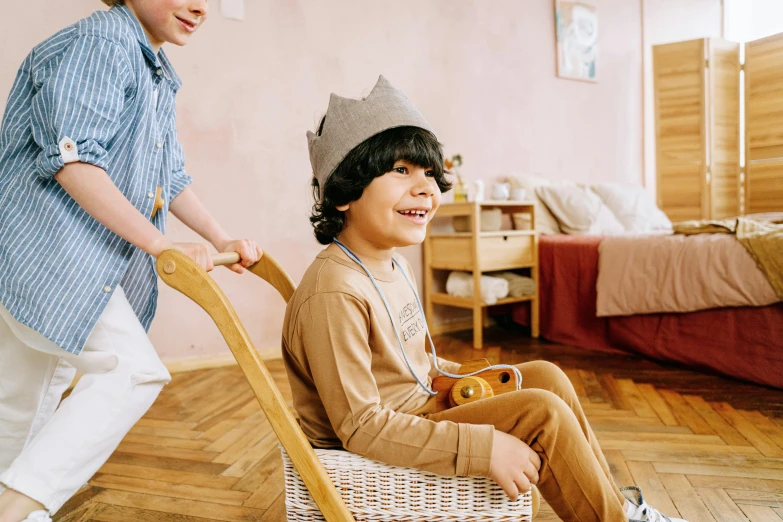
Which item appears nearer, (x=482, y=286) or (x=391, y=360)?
(x=391, y=360)

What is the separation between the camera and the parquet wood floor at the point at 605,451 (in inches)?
53.8

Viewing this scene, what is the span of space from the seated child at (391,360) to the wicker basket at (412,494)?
0.03 m

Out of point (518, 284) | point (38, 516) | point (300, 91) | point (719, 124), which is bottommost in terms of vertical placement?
point (518, 284)

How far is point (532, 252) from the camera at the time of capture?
327 centimetres

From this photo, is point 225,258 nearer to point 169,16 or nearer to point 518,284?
point 169,16

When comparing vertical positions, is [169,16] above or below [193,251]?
above

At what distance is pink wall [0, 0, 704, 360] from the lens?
271 centimetres

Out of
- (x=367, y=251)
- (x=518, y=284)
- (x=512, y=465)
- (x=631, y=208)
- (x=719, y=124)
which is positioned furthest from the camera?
(x=719, y=124)

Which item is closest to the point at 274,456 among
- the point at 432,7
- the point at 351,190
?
the point at 351,190

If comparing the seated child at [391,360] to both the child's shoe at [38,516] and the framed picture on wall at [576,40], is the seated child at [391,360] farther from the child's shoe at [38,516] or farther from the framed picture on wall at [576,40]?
the framed picture on wall at [576,40]

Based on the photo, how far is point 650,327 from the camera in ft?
8.66

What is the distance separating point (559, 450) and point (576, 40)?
13.2ft

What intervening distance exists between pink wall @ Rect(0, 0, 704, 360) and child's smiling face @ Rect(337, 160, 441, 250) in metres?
1.93

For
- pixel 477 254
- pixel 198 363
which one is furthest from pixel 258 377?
pixel 477 254
